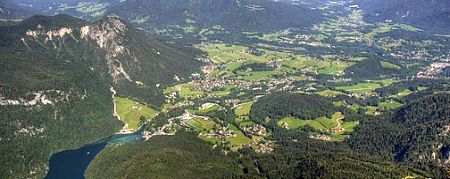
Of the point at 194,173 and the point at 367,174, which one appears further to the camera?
the point at 194,173

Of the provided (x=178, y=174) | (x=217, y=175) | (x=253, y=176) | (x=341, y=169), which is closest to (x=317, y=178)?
(x=341, y=169)

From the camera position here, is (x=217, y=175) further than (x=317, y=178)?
Yes

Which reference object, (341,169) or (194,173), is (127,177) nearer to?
(194,173)

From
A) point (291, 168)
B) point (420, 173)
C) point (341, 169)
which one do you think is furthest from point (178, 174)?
point (420, 173)

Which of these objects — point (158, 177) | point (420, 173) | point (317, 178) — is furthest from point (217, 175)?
point (420, 173)

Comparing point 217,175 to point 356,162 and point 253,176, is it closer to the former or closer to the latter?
point 253,176

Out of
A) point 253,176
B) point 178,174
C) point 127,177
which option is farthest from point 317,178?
point 127,177

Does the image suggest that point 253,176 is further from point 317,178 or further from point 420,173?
point 420,173
